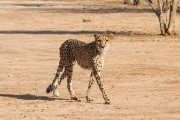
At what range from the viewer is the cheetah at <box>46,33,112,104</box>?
15.0 metres

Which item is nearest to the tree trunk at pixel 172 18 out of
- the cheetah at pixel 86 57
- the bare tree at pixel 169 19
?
the bare tree at pixel 169 19

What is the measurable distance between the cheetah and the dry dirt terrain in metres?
0.34

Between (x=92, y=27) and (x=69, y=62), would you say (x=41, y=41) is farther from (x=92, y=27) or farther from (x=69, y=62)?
(x=69, y=62)

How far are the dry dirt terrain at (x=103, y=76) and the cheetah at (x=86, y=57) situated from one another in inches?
13.6

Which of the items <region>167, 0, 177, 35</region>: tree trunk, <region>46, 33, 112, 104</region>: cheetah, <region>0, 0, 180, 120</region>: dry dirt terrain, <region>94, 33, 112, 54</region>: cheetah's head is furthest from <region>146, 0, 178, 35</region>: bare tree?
<region>94, 33, 112, 54</region>: cheetah's head

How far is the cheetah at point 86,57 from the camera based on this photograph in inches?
590

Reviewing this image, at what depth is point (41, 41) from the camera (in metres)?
31.3

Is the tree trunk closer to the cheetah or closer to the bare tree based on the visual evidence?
the bare tree

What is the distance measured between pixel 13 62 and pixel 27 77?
3.65 m

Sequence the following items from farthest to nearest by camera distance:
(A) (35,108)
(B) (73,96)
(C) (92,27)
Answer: (C) (92,27) → (B) (73,96) → (A) (35,108)

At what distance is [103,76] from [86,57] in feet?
15.4

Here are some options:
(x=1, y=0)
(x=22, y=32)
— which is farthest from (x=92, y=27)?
(x=1, y=0)

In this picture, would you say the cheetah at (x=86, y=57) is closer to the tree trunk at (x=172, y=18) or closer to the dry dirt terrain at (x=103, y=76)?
the dry dirt terrain at (x=103, y=76)

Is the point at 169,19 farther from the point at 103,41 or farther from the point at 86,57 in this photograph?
the point at 103,41
